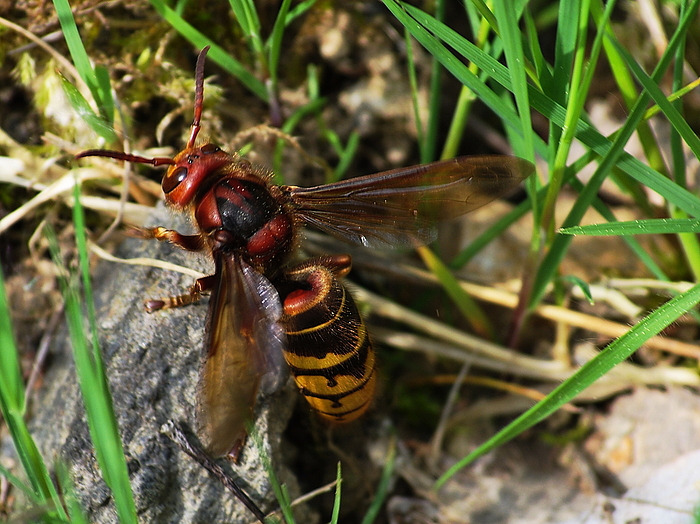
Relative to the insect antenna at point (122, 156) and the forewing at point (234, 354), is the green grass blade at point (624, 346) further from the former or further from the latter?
the insect antenna at point (122, 156)

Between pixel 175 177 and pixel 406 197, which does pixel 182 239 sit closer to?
pixel 175 177

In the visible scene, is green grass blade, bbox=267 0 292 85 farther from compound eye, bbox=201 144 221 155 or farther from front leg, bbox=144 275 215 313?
front leg, bbox=144 275 215 313

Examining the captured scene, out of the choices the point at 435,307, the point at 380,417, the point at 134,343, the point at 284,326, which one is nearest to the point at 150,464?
the point at 134,343

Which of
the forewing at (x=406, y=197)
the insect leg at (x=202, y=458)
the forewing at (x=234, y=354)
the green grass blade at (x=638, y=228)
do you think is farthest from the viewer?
the forewing at (x=406, y=197)

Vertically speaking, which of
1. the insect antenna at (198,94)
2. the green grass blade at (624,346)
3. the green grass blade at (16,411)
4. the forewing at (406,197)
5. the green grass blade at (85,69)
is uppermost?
the green grass blade at (85,69)

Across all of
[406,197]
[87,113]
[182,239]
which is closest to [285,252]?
[182,239]

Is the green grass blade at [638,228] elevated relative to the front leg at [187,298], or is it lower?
lower

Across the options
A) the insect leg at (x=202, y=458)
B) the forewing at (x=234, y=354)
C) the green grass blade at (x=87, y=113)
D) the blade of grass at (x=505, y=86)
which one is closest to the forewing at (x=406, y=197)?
the blade of grass at (x=505, y=86)
